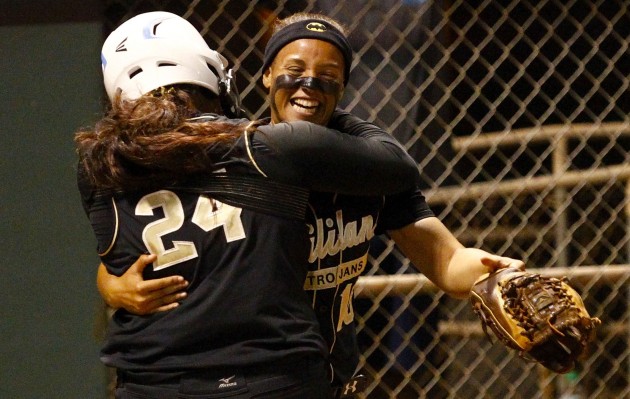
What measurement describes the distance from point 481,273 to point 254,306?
23.2 inches

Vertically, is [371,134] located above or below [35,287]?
above

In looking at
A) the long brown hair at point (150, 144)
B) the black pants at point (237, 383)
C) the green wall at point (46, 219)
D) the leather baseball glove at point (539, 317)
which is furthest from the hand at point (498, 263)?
the green wall at point (46, 219)

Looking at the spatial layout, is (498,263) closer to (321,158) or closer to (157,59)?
(321,158)

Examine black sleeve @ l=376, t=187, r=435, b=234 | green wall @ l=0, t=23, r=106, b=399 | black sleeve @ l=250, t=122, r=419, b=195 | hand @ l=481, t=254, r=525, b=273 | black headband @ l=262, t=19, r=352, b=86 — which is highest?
black headband @ l=262, t=19, r=352, b=86

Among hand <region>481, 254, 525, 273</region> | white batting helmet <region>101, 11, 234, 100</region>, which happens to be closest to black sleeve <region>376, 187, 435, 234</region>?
hand <region>481, 254, 525, 273</region>

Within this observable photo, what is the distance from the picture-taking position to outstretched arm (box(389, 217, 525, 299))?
2361mm

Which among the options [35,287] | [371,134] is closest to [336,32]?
[371,134]

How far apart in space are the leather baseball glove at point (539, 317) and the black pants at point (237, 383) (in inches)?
16.7

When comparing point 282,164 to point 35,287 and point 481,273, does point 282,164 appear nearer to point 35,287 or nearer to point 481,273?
point 481,273

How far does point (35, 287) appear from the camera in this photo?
10.8 ft

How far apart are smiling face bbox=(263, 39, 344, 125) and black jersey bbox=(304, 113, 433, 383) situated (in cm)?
8

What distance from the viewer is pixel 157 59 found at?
7.80 ft

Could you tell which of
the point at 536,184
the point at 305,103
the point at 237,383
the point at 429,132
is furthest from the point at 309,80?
the point at 536,184

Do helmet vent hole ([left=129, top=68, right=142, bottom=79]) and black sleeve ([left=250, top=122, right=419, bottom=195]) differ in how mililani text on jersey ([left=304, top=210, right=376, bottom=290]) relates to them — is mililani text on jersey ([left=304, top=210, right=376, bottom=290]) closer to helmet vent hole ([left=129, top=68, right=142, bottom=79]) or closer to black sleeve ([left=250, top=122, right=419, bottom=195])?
black sleeve ([left=250, top=122, right=419, bottom=195])
